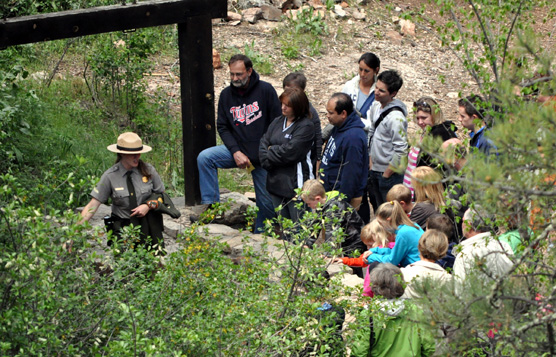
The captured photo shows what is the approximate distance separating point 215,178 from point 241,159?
43 centimetres

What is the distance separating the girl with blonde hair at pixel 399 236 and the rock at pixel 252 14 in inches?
365

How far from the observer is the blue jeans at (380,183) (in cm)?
724

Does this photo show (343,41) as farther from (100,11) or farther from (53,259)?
(53,259)

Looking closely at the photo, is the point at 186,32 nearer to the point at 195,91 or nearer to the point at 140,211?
the point at 195,91

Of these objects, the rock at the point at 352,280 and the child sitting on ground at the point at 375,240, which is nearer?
the child sitting on ground at the point at 375,240

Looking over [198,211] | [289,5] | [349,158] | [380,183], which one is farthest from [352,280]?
[289,5]

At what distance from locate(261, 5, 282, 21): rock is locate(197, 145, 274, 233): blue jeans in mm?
7421

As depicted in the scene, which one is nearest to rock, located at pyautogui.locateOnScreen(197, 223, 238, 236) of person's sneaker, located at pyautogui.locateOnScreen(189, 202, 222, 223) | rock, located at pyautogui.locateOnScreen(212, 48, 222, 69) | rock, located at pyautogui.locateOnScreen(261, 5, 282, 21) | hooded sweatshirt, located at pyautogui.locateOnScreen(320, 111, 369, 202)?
person's sneaker, located at pyautogui.locateOnScreen(189, 202, 222, 223)

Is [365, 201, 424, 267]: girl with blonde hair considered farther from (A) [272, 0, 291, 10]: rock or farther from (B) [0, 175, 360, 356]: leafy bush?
(A) [272, 0, 291, 10]: rock

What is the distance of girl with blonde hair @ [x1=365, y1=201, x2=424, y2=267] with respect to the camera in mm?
5719

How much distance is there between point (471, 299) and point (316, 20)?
38.7ft

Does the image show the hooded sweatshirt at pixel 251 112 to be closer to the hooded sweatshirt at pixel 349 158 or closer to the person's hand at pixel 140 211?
the hooded sweatshirt at pixel 349 158

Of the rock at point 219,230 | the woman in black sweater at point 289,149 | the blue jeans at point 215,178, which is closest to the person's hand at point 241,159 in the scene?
the blue jeans at point 215,178

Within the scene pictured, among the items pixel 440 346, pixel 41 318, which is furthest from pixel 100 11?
pixel 440 346
